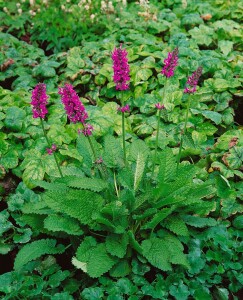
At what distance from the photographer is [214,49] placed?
18.7ft

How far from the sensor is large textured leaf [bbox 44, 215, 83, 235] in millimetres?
2855

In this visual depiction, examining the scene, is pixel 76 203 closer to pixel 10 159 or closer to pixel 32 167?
pixel 32 167

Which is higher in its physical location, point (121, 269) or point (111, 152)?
point (111, 152)

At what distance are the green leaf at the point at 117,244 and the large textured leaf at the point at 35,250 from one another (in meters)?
0.34

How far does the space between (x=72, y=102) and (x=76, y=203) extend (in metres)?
0.70

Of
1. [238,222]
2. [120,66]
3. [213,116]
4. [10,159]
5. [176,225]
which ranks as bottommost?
[238,222]

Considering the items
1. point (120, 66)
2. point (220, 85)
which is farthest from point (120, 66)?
point (220, 85)

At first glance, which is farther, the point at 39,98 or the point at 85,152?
the point at 85,152

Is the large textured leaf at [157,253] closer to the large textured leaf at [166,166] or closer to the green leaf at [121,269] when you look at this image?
the green leaf at [121,269]

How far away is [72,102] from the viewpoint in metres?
2.62

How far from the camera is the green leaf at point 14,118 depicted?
4.08m

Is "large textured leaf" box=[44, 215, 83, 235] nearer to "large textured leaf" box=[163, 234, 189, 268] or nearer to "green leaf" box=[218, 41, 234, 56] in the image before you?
"large textured leaf" box=[163, 234, 189, 268]

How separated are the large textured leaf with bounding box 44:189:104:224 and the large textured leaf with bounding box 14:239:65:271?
0.93 ft

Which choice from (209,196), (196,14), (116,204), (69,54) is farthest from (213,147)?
(196,14)
